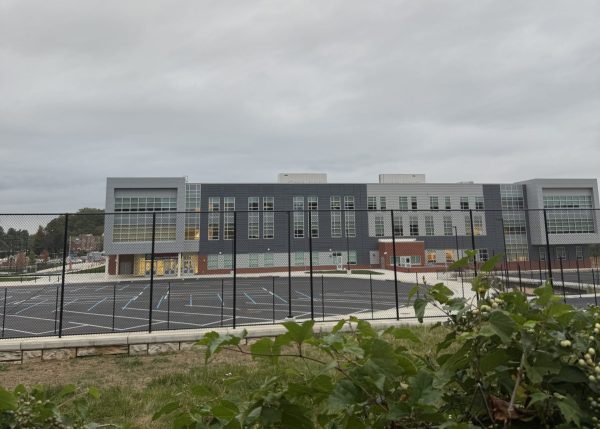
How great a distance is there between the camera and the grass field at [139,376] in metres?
5.05

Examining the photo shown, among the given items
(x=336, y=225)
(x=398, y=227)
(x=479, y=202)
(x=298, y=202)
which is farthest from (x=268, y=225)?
(x=479, y=202)

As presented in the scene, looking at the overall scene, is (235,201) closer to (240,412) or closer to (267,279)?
(267,279)

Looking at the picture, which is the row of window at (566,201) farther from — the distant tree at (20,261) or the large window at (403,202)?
the distant tree at (20,261)

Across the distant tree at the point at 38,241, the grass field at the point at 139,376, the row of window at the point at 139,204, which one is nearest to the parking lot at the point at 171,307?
the distant tree at the point at 38,241

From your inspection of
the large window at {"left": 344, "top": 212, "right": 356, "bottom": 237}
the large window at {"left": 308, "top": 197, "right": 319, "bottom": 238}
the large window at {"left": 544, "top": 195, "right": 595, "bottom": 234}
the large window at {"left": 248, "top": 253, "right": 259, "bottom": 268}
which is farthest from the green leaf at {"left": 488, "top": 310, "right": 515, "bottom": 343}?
the large window at {"left": 544, "top": 195, "right": 595, "bottom": 234}

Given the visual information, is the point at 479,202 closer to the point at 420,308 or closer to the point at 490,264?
the point at 490,264

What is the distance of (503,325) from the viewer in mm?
1042

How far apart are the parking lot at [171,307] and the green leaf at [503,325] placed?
11.9m

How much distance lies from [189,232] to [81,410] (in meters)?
45.6

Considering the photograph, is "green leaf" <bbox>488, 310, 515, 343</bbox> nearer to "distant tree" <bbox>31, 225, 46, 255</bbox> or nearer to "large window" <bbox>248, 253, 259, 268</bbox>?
"distant tree" <bbox>31, 225, 46, 255</bbox>

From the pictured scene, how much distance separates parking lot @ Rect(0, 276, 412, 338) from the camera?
16.6m

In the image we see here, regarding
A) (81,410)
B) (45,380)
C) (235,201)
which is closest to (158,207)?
(235,201)

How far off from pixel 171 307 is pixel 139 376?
17494 mm

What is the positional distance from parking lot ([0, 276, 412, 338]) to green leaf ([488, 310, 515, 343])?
1192cm
